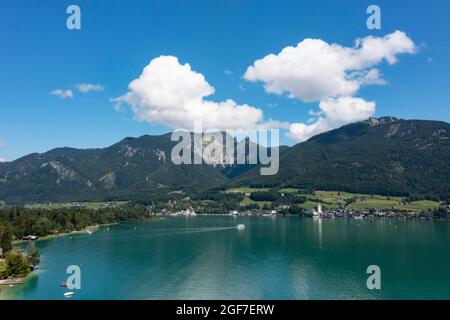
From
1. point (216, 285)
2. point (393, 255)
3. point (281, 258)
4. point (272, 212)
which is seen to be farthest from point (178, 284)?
point (272, 212)

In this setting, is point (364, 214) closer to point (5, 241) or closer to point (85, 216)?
point (85, 216)

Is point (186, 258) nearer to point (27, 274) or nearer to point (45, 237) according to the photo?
point (27, 274)

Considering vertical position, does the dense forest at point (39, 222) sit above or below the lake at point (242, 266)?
above

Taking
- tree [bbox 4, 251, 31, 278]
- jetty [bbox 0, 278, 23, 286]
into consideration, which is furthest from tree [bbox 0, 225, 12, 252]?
jetty [bbox 0, 278, 23, 286]

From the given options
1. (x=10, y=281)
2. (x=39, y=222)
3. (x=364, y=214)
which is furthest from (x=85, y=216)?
(x=364, y=214)

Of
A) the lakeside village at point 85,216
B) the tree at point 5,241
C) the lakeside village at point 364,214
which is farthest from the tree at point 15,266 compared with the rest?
the lakeside village at point 364,214

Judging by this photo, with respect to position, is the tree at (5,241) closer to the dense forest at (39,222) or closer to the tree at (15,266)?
the dense forest at (39,222)

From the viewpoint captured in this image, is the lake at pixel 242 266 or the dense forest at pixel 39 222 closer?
the lake at pixel 242 266

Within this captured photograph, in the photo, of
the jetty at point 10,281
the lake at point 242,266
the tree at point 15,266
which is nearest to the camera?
the lake at point 242,266
